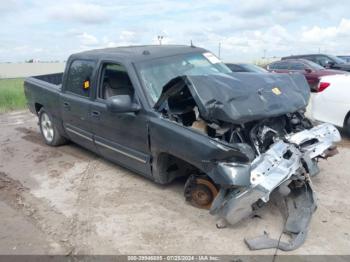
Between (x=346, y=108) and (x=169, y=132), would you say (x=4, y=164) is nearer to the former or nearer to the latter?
(x=169, y=132)

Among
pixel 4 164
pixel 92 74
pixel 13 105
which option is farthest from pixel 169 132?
pixel 13 105

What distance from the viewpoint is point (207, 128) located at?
165 inches

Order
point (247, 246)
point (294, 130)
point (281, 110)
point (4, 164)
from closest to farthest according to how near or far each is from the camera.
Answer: point (247, 246) < point (281, 110) < point (294, 130) < point (4, 164)

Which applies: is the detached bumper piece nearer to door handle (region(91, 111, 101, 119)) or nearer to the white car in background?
door handle (region(91, 111, 101, 119))

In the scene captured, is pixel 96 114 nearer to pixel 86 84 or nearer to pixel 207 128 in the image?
pixel 86 84

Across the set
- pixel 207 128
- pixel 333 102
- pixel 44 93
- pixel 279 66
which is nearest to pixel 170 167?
pixel 207 128

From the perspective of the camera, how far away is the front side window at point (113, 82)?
5.25m

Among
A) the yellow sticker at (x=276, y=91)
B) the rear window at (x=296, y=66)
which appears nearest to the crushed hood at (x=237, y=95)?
the yellow sticker at (x=276, y=91)

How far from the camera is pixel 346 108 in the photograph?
22.3 ft

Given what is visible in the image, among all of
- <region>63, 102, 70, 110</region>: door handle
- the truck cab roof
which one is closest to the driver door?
the truck cab roof

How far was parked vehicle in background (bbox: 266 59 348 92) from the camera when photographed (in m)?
13.8

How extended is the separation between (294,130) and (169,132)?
1.73m

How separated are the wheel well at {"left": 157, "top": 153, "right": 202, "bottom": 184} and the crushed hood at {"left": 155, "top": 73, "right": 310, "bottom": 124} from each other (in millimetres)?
602

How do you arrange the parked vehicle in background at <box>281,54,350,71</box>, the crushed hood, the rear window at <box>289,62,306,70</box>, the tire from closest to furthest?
the crushed hood → the tire → the rear window at <box>289,62,306,70</box> → the parked vehicle in background at <box>281,54,350,71</box>
